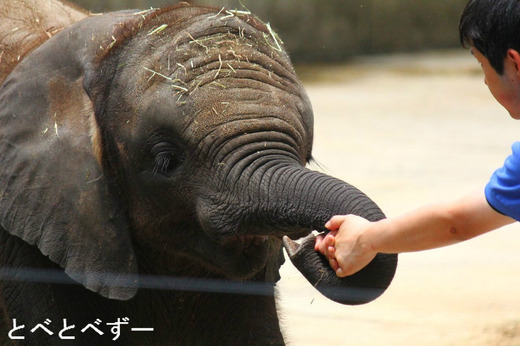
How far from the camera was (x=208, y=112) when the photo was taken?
133 inches

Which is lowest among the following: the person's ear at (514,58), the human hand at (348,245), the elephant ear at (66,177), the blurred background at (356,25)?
the blurred background at (356,25)

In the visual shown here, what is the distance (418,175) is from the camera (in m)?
8.46

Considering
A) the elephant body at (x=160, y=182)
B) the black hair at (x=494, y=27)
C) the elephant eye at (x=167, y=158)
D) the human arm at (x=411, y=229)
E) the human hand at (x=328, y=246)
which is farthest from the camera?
the elephant eye at (x=167, y=158)

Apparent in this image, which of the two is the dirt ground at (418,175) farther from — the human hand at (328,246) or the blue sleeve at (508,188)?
the blue sleeve at (508,188)

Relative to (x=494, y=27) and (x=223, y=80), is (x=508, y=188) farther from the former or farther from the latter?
(x=223, y=80)

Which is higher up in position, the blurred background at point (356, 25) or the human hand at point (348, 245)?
the human hand at point (348, 245)

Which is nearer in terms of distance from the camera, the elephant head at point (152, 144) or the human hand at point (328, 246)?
the human hand at point (328, 246)

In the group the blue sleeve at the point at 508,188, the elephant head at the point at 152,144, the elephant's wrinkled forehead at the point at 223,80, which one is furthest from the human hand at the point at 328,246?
the blue sleeve at the point at 508,188

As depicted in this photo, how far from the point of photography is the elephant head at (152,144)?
335cm

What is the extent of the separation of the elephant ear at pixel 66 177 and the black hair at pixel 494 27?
5.09 ft

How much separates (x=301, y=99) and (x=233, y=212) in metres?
0.51

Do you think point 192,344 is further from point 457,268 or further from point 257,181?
point 457,268

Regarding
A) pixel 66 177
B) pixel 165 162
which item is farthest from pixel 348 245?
pixel 66 177

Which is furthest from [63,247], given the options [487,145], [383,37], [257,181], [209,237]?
[383,37]
